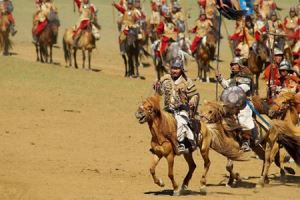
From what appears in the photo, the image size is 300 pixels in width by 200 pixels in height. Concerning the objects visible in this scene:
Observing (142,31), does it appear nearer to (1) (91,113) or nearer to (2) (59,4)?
(1) (91,113)

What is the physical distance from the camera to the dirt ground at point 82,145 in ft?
58.9

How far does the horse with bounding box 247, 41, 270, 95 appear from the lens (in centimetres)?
3584

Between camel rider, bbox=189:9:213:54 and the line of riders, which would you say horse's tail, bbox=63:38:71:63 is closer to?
the line of riders

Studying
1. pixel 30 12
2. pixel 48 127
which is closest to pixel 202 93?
pixel 48 127

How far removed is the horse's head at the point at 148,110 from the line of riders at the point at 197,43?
0.50 m

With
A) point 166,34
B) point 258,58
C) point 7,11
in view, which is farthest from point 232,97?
point 7,11

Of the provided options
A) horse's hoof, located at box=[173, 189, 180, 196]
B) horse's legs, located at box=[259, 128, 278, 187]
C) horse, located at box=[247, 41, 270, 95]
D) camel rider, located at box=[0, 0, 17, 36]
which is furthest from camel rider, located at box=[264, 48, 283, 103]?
camel rider, located at box=[0, 0, 17, 36]

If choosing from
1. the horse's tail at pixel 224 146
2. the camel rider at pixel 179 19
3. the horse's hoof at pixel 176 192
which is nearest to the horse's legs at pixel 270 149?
the horse's tail at pixel 224 146

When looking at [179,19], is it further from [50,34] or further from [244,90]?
[244,90]

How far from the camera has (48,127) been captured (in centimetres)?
2534

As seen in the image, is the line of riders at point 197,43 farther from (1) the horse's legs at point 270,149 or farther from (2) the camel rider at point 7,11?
(1) the horse's legs at point 270,149

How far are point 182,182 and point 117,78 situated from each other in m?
17.0

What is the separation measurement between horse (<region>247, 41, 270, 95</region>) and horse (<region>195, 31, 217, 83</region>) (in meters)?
2.41

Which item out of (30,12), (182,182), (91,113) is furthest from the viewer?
(30,12)
